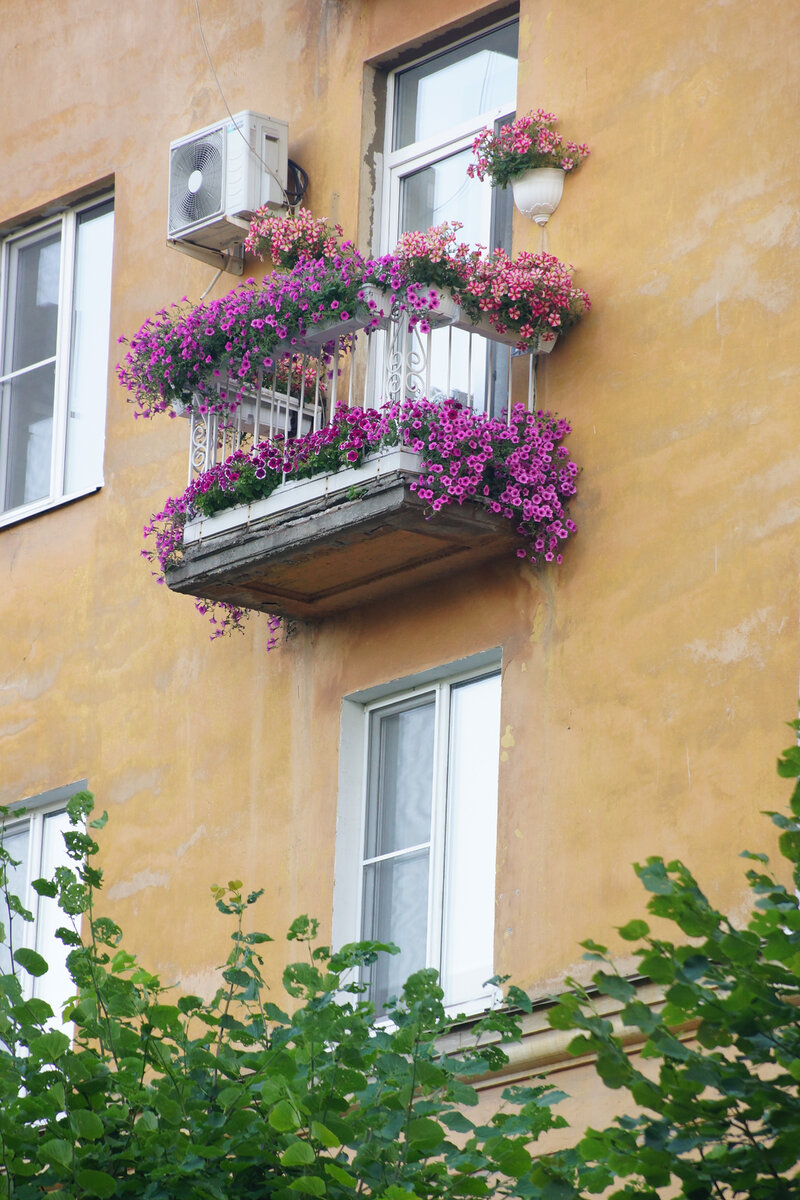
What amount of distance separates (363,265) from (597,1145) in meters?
5.99

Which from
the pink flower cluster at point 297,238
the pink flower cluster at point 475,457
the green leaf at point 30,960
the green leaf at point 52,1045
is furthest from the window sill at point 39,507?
the green leaf at point 52,1045

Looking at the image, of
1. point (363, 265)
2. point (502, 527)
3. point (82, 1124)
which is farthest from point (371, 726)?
point (82, 1124)

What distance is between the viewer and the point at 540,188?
11398mm

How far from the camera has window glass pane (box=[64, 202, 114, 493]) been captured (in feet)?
45.9

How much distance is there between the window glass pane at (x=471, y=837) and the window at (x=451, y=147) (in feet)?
5.86

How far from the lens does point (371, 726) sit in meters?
11.9

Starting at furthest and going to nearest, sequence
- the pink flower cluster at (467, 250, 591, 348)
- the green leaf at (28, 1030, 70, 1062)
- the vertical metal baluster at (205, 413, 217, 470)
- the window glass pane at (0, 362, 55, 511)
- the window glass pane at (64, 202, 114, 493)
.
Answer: the window glass pane at (0, 362, 55, 511)
the window glass pane at (64, 202, 114, 493)
the vertical metal baluster at (205, 413, 217, 470)
the pink flower cluster at (467, 250, 591, 348)
the green leaf at (28, 1030, 70, 1062)

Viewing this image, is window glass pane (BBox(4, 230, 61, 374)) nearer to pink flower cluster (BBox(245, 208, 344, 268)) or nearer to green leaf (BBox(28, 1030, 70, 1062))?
pink flower cluster (BBox(245, 208, 344, 268))

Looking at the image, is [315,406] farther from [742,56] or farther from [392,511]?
[742,56]

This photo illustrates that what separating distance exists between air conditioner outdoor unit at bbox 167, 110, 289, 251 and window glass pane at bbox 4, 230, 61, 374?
1837 mm

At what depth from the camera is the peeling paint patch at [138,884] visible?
40.9 feet

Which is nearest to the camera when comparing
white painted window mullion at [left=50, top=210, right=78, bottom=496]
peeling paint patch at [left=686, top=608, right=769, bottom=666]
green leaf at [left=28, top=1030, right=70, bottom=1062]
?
green leaf at [left=28, top=1030, right=70, bottom=1062]

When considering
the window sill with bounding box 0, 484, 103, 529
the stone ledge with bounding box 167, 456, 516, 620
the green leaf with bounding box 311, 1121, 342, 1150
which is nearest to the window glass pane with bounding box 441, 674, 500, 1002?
the stone ledge with bounding box 167, 456, 516, 620

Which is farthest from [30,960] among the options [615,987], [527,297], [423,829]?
[527,297]
